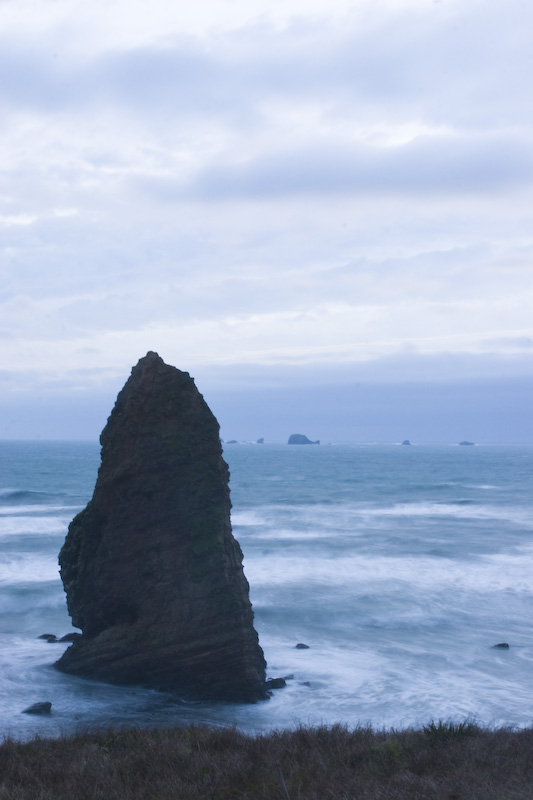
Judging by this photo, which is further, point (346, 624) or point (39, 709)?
point (346, 624)

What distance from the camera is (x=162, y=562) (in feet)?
50.0

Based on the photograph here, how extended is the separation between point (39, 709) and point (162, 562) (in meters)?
3.43

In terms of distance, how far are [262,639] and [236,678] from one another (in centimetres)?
561

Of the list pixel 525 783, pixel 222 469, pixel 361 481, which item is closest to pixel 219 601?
pixel 222 469

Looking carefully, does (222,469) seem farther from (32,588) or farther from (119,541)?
(32,588)

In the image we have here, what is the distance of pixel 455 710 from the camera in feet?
48.6

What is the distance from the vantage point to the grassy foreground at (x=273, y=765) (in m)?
7.81

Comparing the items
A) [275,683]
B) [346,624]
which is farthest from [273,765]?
[346,624]

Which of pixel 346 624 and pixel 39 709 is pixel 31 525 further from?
pixel 39 709

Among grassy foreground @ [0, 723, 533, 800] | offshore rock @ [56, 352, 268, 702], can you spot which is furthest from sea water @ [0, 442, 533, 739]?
grassy foreground @ [0, 723, 533, 800]

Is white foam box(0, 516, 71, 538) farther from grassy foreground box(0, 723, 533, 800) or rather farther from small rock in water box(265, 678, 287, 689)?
grassy foreground box(0, 723, 533, 800)

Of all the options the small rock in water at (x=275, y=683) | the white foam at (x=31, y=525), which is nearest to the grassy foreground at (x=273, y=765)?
the small rock in water at (x=275, y=683)

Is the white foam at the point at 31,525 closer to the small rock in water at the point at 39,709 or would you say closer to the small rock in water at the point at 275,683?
the small rock in water at the point at 39,709

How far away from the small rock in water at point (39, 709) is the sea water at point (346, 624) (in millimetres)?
236
